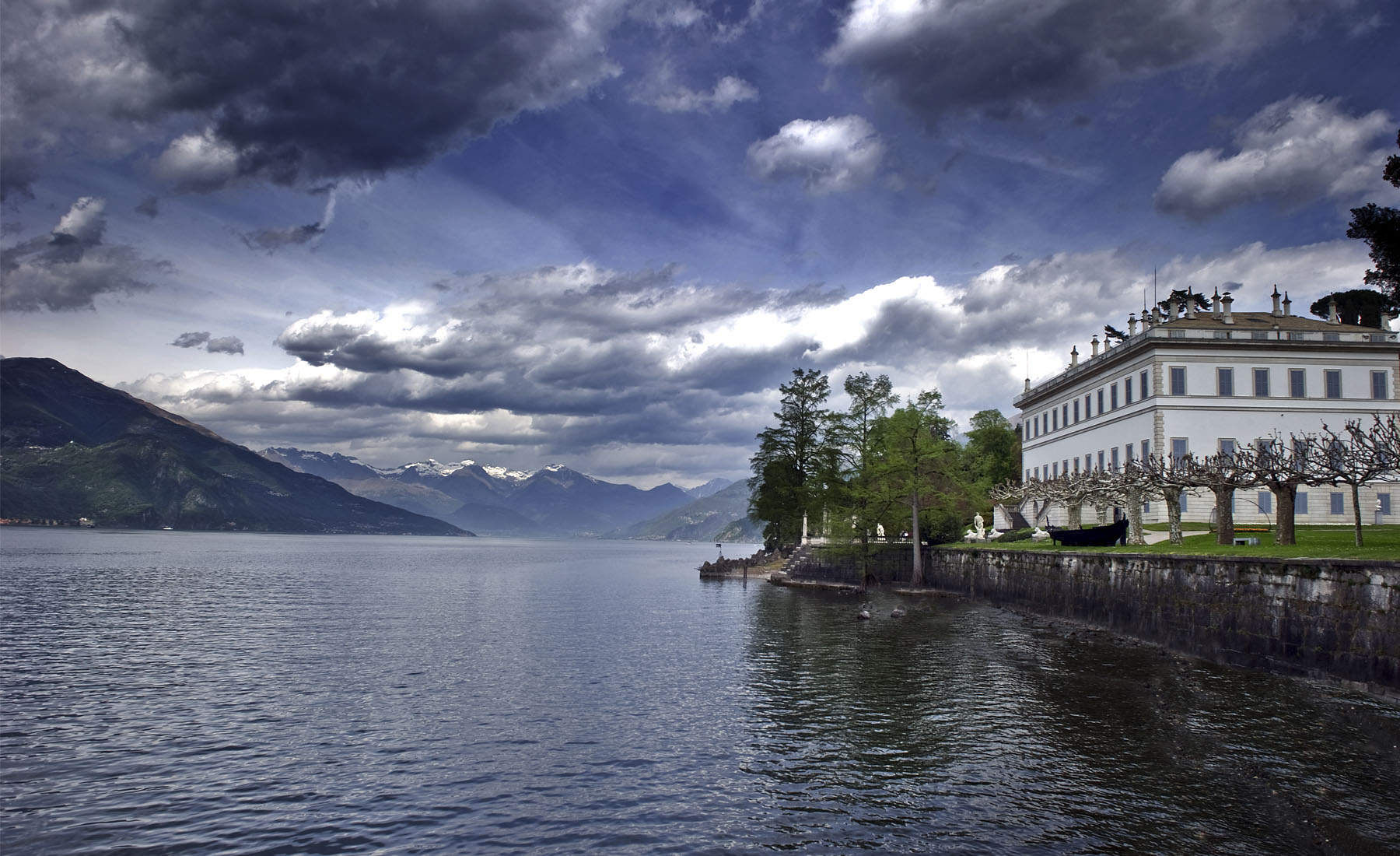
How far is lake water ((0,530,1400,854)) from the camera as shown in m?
13.6

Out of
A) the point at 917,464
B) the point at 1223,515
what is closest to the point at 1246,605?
the point at 1223,515

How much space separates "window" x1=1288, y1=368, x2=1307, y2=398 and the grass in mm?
20805

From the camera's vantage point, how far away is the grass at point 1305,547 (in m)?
26.3

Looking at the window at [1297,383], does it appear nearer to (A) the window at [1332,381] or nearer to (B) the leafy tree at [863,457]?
(A) the window at [1332,381]

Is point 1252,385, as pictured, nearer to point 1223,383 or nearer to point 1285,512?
point 1223,383

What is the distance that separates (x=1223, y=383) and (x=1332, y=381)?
8.20 metres

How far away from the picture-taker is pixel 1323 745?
689 inches

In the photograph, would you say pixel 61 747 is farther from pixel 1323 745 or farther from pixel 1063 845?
pixel 1323 745

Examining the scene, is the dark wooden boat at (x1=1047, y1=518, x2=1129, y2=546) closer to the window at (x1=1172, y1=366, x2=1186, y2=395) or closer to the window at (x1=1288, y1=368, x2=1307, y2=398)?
the window at (x1=1172, y1=366, x2=1186, y2=395)

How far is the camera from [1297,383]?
65.1 meters

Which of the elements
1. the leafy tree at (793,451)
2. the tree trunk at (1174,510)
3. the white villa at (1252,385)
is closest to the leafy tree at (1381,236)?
the tree trunk at (1174,510)

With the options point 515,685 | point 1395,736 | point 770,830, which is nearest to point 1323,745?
point 1395,736

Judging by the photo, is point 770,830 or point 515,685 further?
point 515,685

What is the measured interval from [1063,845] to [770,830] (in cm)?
444
